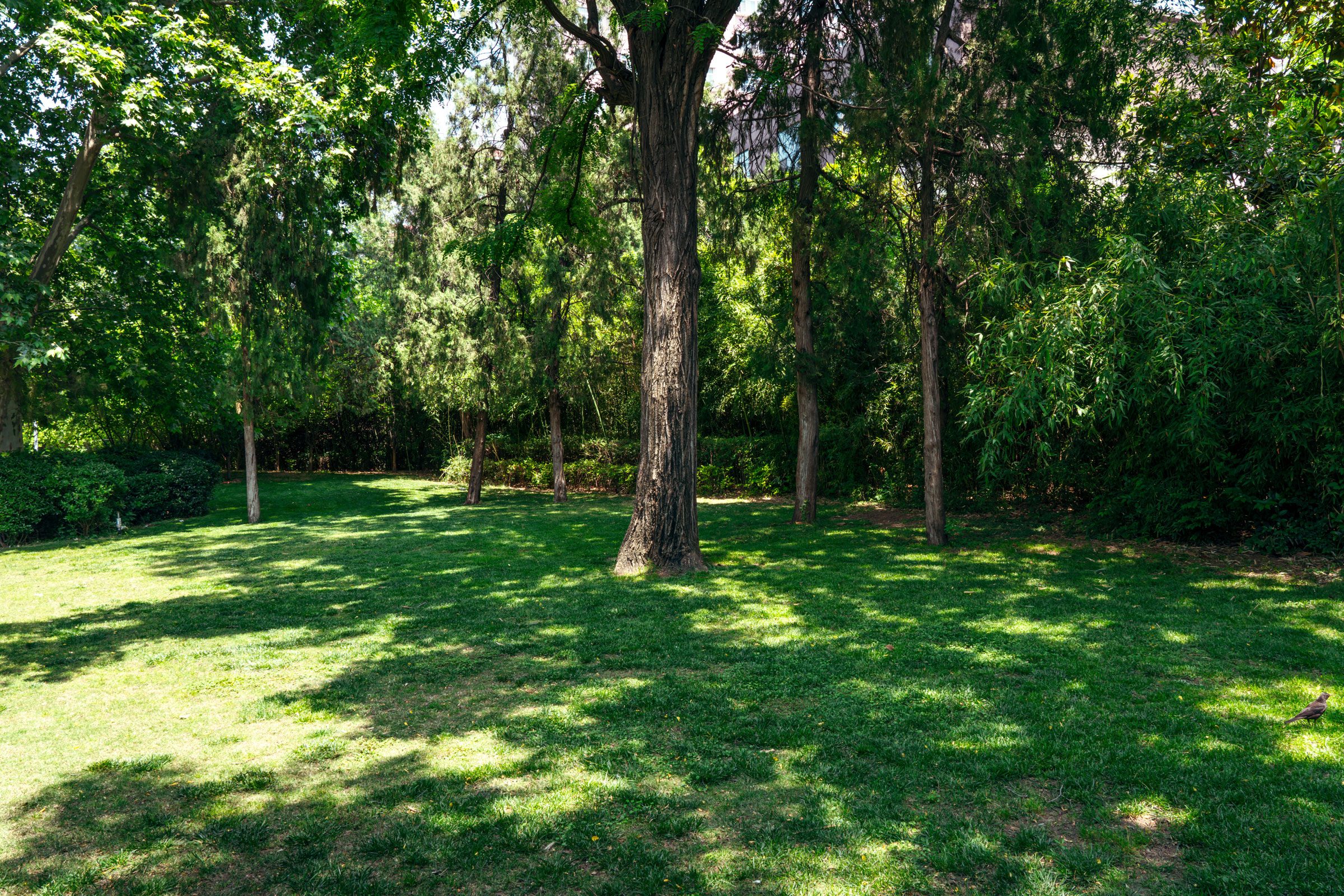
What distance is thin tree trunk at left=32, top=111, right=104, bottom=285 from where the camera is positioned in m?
12.0

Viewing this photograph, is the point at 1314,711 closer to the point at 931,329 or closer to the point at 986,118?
the point at 931,329

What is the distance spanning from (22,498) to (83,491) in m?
0.78

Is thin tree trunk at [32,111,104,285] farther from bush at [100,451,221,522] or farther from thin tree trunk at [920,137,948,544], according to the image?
thin tree trunk at [920,137,948,544]

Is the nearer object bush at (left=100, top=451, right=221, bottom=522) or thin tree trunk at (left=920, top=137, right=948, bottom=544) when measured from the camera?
thin tree trunk at (left=920, top=137, right=948, bottom=544)

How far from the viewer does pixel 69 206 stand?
1216cm

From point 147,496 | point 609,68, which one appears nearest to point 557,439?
point 147,496

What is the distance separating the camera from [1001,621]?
6078 mm

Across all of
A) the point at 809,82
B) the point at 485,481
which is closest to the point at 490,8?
the point at 809,82

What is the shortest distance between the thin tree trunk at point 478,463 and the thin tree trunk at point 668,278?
30.4ft

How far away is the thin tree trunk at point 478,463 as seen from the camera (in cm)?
1677

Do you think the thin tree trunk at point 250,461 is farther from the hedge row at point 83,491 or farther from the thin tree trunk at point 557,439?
the thin tree trunk at point 557,439

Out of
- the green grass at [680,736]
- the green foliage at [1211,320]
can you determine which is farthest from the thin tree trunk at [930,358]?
the green grass at [680,736]

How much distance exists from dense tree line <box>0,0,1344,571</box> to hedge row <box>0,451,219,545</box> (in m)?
1.40

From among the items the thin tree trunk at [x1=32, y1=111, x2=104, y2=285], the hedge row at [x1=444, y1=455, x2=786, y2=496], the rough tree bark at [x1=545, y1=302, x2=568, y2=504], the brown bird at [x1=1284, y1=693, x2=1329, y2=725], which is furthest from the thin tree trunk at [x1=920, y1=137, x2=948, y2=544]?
the thin tree trunk at [x1=32, y1=111, x2=104, y2=285]
